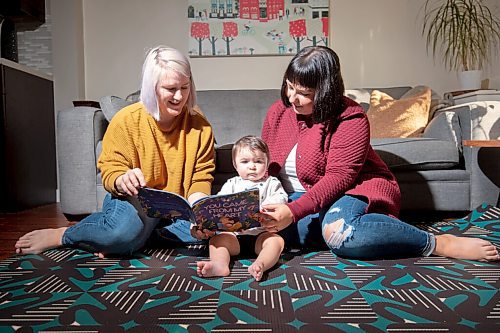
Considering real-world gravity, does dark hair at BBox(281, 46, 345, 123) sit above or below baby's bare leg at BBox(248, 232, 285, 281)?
above

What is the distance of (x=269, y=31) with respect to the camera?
3447mm

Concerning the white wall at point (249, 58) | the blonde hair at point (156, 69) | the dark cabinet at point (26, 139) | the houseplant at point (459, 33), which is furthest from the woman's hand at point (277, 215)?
the houseplant at point (459, 33)

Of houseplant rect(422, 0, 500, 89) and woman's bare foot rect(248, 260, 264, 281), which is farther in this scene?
houseplant rect(422, 0, 500, 89)

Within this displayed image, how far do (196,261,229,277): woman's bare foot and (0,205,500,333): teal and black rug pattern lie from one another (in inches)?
1.0

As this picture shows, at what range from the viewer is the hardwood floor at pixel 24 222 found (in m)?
1.92

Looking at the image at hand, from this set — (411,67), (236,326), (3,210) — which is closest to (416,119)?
(411,67)

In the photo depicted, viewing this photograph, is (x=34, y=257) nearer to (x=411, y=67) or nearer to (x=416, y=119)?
(x=416, y=119)

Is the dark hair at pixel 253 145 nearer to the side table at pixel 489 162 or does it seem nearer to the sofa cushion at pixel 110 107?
the sofa cushion at pixel 110 107

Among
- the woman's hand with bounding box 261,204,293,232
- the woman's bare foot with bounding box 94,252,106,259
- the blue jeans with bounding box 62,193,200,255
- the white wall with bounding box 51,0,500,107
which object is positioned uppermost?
the white wall with bounding box 51,0,500,107

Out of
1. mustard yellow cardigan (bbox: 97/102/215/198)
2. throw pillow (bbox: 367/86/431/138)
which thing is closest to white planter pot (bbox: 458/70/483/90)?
throw pillow (bbox: 367/86/431/138)

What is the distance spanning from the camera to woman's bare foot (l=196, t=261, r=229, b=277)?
131 centimetres

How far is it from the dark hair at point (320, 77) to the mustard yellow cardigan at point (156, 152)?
1.29ft

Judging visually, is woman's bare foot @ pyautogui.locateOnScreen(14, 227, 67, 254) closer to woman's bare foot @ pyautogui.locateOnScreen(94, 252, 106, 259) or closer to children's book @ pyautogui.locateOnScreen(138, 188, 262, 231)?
woman's bare foot @ pyautogui.locateOnScreen(94, 252, 106, 259)

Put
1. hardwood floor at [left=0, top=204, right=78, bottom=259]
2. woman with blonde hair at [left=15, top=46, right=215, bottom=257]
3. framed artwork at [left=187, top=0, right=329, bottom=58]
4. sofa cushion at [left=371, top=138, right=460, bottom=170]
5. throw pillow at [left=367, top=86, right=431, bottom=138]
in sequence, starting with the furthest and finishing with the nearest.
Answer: framed artwork at [left=187, top=0, right=329, bottom=58] → throw pillow at [left=367, top=86, right=431, bottom=138] → sofa cushion at [left=371, top=138, right=460, bottom=170] → hardwood floor at [left=0, top=204, right=78, bottom=259] → woman with blonde hair at [left=15, top=46, right=215, bottom=257]
